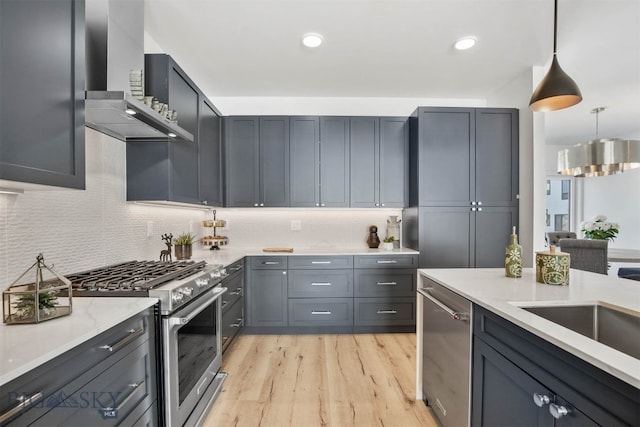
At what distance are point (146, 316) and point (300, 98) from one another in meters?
3.16

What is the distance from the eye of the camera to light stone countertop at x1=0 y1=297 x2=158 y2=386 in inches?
31.2

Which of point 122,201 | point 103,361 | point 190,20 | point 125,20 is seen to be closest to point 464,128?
point 190,20

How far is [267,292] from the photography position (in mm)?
3312

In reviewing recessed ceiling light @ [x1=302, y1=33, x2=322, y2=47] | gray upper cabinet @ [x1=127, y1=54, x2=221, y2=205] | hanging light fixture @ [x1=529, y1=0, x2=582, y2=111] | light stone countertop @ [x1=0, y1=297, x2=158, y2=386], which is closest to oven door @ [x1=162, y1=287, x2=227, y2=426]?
light stone countertop @ [x1=0, y1=297, x2=158, y2=386]

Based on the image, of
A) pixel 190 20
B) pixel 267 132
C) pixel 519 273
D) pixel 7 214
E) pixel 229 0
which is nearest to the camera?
pixel 7 214

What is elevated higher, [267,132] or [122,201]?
[267,132]

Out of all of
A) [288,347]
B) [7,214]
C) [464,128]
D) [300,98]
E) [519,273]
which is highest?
[300,98]

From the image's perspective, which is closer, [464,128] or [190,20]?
[190,20]

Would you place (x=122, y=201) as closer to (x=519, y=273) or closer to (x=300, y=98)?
(x=300, y=98)

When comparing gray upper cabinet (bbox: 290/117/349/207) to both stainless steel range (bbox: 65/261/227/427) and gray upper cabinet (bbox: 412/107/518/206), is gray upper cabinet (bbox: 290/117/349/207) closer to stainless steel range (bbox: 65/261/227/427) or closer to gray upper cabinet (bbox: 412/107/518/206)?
gray upper cabinet (bbox: 412/107/518/206)

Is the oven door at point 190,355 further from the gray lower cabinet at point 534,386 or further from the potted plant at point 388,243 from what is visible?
Result: the potted plant at point 388,243

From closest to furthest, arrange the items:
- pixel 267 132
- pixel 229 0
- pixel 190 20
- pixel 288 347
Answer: pixel 229 0, pixel 190 20, pixel 288 347, pixel 267 132

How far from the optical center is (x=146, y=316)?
140cm

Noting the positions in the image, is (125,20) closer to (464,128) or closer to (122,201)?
(122,201)
